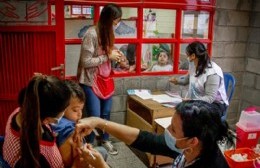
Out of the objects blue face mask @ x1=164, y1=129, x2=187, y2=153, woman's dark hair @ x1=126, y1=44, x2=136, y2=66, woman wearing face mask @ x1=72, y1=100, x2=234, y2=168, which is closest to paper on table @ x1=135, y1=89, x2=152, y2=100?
woman's dark hair @ x1=126, y1=44, x2=136, y2=66

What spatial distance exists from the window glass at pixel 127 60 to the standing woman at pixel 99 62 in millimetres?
317


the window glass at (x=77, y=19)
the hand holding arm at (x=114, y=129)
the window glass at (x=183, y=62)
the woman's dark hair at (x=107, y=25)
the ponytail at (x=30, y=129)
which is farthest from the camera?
the window glass at (x=183, y=62)

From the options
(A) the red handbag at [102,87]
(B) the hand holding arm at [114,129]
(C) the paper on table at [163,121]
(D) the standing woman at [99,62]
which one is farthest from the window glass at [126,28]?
(B) the hand holding arm at [114,129]

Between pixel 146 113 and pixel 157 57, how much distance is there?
2.59ft

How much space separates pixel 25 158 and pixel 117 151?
204 cm

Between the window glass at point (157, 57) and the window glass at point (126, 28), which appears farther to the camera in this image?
the window glass at point (157, 57)

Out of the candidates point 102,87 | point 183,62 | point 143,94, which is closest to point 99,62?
point 102,87

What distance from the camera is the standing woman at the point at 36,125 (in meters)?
1.21

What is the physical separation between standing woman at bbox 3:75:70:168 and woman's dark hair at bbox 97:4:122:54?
1.46m

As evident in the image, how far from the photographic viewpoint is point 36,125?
1225 mm

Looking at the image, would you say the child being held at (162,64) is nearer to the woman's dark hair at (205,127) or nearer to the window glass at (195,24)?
the window glass at (195,24)

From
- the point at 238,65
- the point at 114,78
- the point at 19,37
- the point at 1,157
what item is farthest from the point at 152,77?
the point at 1,157

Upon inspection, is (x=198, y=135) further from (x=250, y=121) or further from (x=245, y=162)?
(x=250, y=121)

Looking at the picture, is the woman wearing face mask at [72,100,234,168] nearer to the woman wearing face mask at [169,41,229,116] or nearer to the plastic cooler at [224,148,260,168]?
the plastic cooler at [224,148,260,168]
